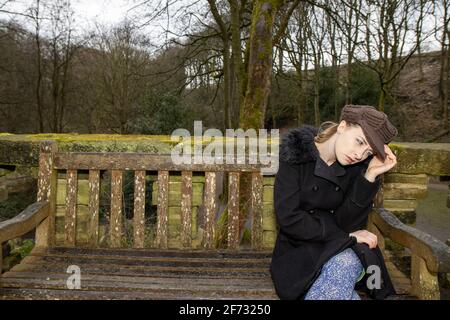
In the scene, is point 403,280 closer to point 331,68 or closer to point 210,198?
point 210,198

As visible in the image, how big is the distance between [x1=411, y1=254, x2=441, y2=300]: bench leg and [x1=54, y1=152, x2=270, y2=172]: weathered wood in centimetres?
128

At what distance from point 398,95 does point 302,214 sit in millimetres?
21594

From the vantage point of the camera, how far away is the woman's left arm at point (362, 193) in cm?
226

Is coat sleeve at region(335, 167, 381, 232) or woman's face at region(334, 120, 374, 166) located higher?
woman's face at region(334, 120, 374, 166)

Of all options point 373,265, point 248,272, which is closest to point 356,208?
point 373,265

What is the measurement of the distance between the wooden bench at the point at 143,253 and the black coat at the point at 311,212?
9.2 inches

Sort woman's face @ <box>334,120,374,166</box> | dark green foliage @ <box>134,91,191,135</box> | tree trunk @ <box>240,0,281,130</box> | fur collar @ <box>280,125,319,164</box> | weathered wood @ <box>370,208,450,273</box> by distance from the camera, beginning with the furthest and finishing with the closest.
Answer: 1. dark green foliage @ <box>134,91,191,135</box>
2. tree trunk @ <box>240,0,281,130</box>
3. fur collar @ <box>280,125,319,164</box>
4. woman's face @ <box>334,120,374,166</box>
5. weathered wood @ <box>370,208,450,273</box>

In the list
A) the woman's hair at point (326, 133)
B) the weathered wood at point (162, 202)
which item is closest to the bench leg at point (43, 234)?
the weathered wood at point (162, 202)

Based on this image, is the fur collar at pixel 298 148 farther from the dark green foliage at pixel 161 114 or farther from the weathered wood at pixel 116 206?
the dark green foliage at pixel 161 114

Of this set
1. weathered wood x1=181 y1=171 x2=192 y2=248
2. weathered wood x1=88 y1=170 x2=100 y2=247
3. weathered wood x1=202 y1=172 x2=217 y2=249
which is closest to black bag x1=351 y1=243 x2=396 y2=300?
weathered wood x1=202 y1=172 x2=217 y2=249

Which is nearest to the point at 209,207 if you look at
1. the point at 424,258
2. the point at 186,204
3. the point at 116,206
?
the point at 186,204

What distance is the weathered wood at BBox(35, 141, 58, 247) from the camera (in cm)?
284

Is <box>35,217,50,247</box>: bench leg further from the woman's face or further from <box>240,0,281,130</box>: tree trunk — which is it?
<box>240,0,281,130</box>: tree trunk

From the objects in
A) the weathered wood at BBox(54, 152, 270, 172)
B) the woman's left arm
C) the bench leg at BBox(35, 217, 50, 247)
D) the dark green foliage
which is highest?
the dark green foliage
